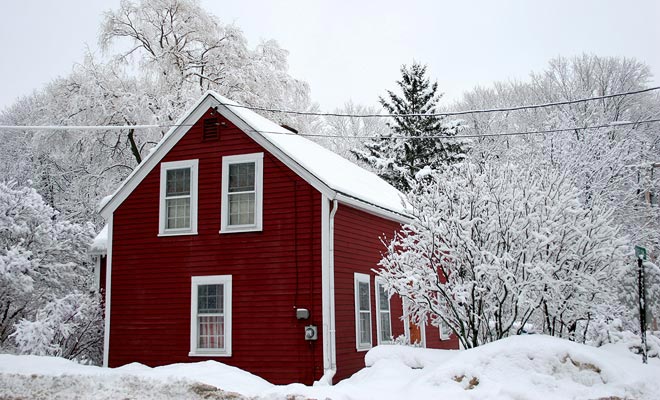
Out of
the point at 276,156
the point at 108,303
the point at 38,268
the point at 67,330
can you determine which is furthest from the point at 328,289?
the point at 38,268

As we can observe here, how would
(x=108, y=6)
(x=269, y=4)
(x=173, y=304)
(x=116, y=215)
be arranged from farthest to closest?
(x=269, y=4)
(x=108, y=6)
(x=116, y=215)
(x=173, y=304)

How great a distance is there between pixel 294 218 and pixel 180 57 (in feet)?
56.3

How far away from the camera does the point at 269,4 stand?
112 feet

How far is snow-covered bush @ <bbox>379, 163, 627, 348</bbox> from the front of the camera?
39.2 ft

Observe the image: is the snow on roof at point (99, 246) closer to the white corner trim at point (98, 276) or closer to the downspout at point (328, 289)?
the white corner trim at point (98, 276)

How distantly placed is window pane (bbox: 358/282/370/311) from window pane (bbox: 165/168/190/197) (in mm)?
4695

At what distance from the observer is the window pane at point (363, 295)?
16.2 meters

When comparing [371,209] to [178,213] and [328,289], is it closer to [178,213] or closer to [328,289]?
[328,289]

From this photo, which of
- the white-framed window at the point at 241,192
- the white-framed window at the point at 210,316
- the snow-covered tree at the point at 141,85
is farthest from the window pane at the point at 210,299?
the snow-covered tree at the point at 141,85

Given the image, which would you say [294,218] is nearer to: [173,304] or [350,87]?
[173,304]

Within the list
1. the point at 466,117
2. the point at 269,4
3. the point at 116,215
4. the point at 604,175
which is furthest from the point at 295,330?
the point at 466,117

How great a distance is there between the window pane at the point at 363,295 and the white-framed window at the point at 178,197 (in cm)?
422

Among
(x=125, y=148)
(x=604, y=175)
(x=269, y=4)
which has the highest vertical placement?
(x=269, y=4)

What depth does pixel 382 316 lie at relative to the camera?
56.7ft
